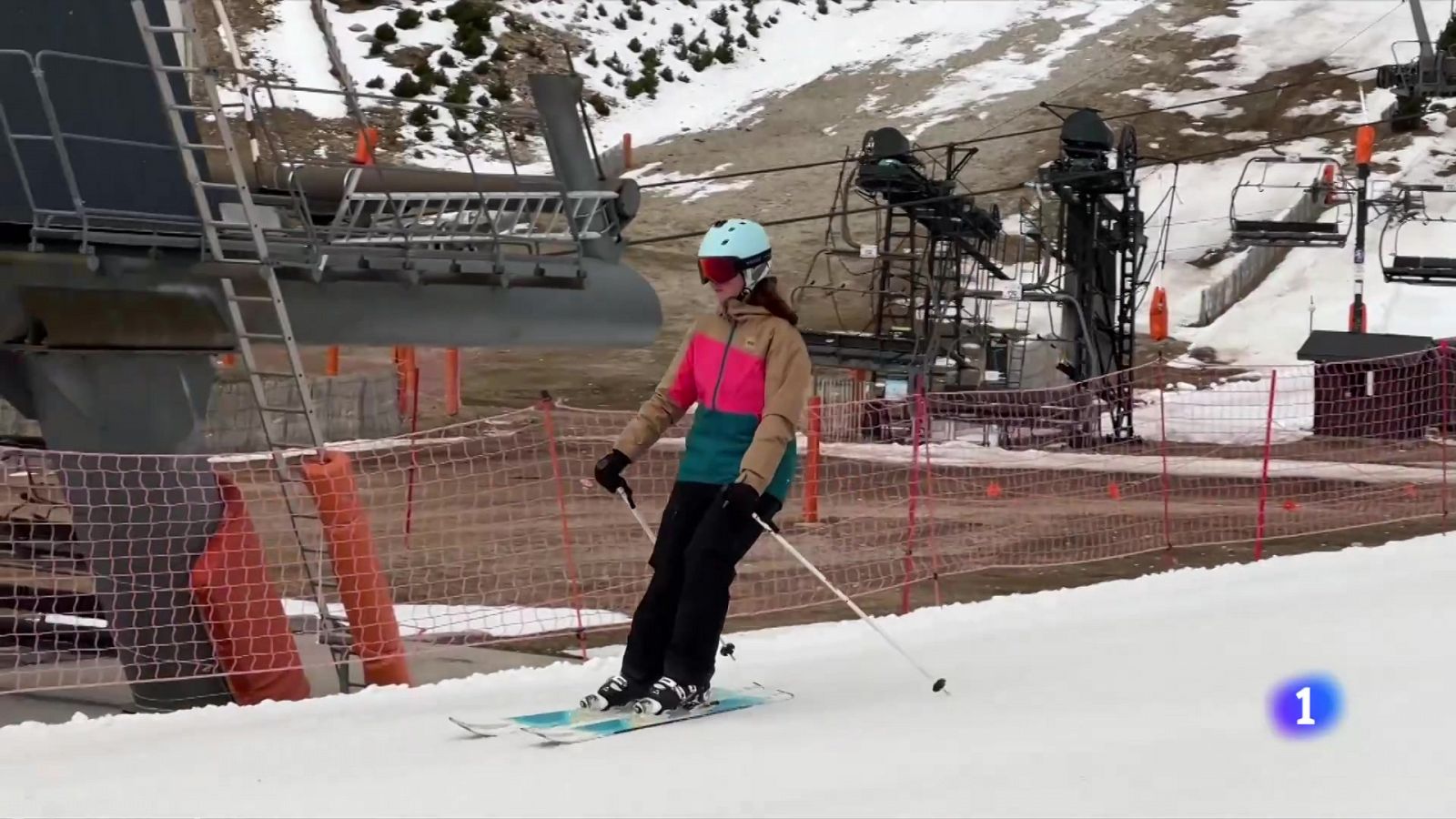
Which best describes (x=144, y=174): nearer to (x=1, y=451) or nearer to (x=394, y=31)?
(x=1, y=451)

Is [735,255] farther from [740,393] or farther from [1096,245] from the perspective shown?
[1096,245]

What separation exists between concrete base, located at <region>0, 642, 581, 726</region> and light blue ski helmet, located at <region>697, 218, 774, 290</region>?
325cm

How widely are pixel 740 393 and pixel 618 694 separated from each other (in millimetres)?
1155

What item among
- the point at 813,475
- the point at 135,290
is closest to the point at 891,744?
the point at 135,290

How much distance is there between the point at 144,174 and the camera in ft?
27.6

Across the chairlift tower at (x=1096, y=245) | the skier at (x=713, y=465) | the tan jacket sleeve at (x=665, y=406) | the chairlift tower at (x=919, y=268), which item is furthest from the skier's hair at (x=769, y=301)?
the chairlift tower at (x=1096, y=245)

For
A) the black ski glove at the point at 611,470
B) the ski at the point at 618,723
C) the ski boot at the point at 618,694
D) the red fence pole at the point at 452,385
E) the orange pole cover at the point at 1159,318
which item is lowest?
the ski at the point at 618,723

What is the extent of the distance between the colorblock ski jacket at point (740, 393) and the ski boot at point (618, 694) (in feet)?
2.49

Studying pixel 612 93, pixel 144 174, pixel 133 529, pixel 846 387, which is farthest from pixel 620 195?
pixel 612 93

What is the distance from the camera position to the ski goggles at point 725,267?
5.91 m

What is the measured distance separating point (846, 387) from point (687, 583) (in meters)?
22.7

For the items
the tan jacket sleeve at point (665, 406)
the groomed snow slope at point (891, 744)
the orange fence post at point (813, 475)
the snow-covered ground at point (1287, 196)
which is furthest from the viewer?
the snow-covered ground at point (1287, 196)

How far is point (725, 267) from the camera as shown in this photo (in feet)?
19.4
